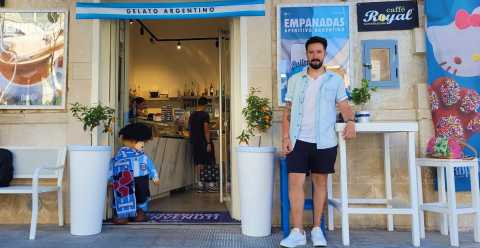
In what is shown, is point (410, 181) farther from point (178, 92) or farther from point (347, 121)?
point (178, 92)

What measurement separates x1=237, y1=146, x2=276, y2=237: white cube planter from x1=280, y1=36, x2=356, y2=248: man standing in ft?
0.74

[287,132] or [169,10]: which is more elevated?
[169,10]

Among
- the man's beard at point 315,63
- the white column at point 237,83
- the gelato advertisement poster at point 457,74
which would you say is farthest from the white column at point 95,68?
the gelato advertisement poster at point 457,74

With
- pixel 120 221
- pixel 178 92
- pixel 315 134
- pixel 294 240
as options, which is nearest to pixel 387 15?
pixel 315 134

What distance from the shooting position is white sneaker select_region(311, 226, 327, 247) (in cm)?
303

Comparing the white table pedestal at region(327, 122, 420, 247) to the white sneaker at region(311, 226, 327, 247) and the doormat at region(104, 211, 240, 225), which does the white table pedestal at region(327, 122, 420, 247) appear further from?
the doormat at region(104, 211, 240, 225)

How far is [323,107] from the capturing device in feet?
10.2

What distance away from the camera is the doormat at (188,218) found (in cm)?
390

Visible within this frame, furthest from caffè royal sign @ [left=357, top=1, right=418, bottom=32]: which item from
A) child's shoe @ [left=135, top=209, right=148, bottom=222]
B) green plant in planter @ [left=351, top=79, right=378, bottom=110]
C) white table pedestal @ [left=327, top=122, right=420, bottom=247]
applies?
child's shoe @ [left=135, top=209, right=148, bottom=222]

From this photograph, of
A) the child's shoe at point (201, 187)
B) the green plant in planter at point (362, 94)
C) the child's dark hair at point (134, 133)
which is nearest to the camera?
the green plant in planter at point (362, 94)

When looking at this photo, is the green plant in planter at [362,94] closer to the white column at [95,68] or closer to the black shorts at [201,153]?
the white column at [95,68]

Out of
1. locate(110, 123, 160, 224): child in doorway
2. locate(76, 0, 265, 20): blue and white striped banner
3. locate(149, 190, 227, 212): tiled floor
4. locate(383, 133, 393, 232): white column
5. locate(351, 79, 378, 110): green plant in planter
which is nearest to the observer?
locate(351, 79, 378, 110): green plant in planter

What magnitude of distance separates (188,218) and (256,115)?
1.41 metres

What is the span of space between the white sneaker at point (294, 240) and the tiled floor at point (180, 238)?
0.44ft
